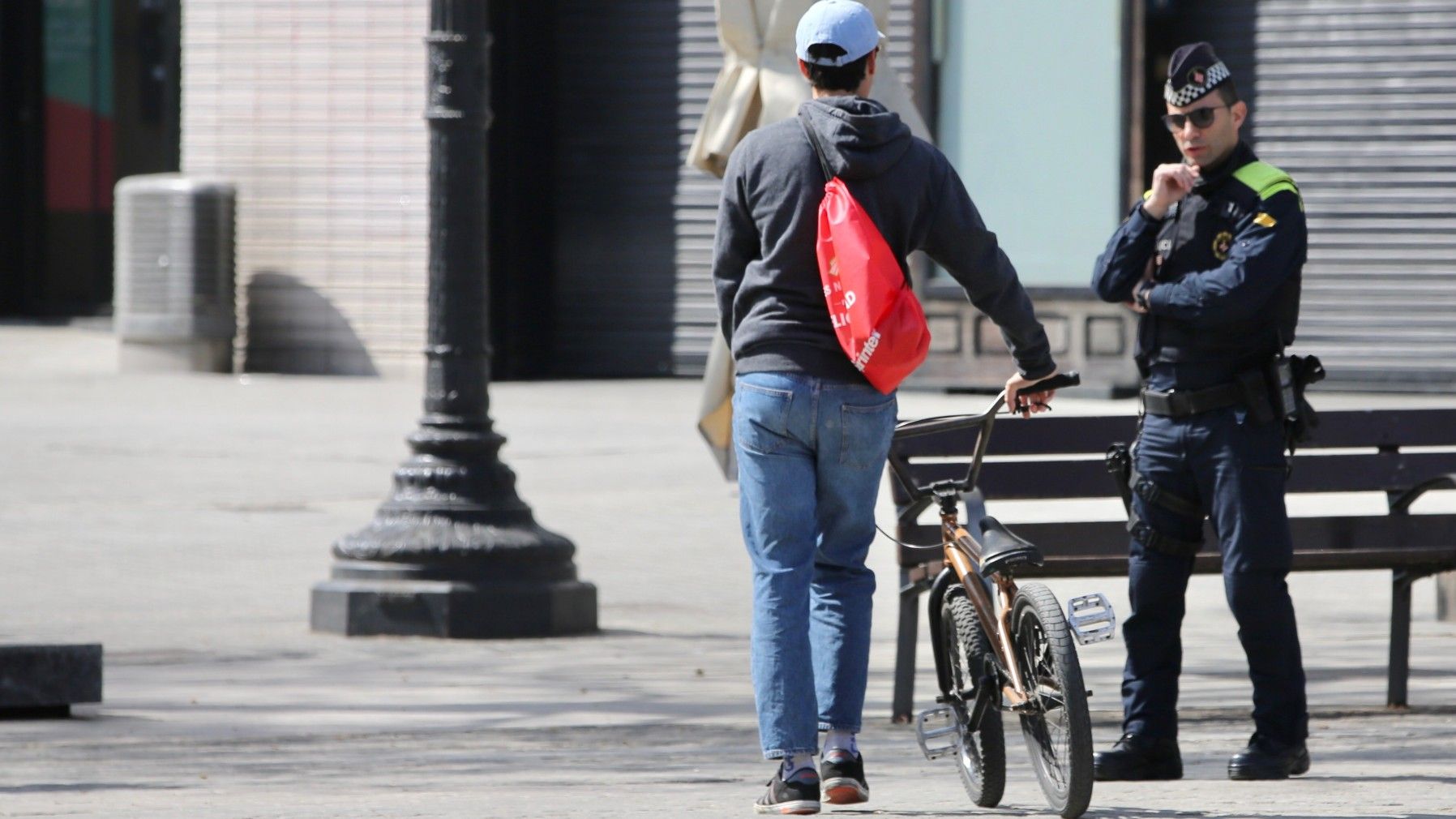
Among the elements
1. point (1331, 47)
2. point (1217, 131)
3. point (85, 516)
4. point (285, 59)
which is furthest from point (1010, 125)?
point (1217, 131)

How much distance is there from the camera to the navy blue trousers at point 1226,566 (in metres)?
5.77

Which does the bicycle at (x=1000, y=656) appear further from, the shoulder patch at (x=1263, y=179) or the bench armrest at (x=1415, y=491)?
the bench armrest at (x=1415, y=491)

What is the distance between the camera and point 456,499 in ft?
28.2

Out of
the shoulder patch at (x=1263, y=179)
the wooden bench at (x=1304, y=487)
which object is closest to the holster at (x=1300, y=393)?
the shoulder patch at (x=1263, y=179)

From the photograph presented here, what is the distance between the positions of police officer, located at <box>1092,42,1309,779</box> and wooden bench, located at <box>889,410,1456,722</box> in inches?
37.4

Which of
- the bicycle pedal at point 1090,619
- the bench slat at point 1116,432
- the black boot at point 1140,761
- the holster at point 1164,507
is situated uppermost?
the bench slat at point 1116,432

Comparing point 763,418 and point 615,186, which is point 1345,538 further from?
point 615,186

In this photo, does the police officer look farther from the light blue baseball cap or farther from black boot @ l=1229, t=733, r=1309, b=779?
the light blue baseball cap

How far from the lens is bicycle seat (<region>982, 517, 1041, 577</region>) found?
5188 millimetres

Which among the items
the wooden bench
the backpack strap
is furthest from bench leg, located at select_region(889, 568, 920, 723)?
the backpack strap

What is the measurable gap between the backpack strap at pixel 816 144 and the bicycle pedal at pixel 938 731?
130cm

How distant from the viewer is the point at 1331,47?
56.4 feet

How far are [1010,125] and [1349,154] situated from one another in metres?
2.44

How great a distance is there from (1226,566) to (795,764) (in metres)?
1.28
